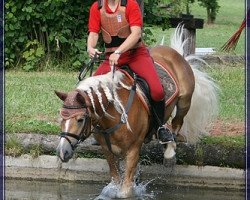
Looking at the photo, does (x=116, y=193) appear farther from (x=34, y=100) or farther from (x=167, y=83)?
(x=34, y=100)

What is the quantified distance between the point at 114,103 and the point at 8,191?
1755 mm

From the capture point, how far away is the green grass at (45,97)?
9570 millimetres

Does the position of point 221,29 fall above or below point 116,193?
below

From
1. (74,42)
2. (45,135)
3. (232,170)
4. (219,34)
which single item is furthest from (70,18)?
(219,34)

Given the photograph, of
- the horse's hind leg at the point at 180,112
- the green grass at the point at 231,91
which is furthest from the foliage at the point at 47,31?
the horse's hind leg at the point at 180,112

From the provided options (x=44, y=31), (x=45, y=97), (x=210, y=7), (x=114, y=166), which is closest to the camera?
(x=114, y=166)

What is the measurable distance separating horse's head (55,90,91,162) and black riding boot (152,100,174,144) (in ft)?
3.37

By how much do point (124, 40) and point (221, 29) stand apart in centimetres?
2277

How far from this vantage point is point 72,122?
653 cm

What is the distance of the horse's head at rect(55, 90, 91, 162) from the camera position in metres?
6.41

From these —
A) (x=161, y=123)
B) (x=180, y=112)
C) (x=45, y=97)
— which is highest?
(x=161, y=123)

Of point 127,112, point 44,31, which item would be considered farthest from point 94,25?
point 44,31

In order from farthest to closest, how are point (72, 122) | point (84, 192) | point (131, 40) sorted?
point (84, 192) → point (131, 40) → point (72, 122)

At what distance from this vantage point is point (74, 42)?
14.3 m
